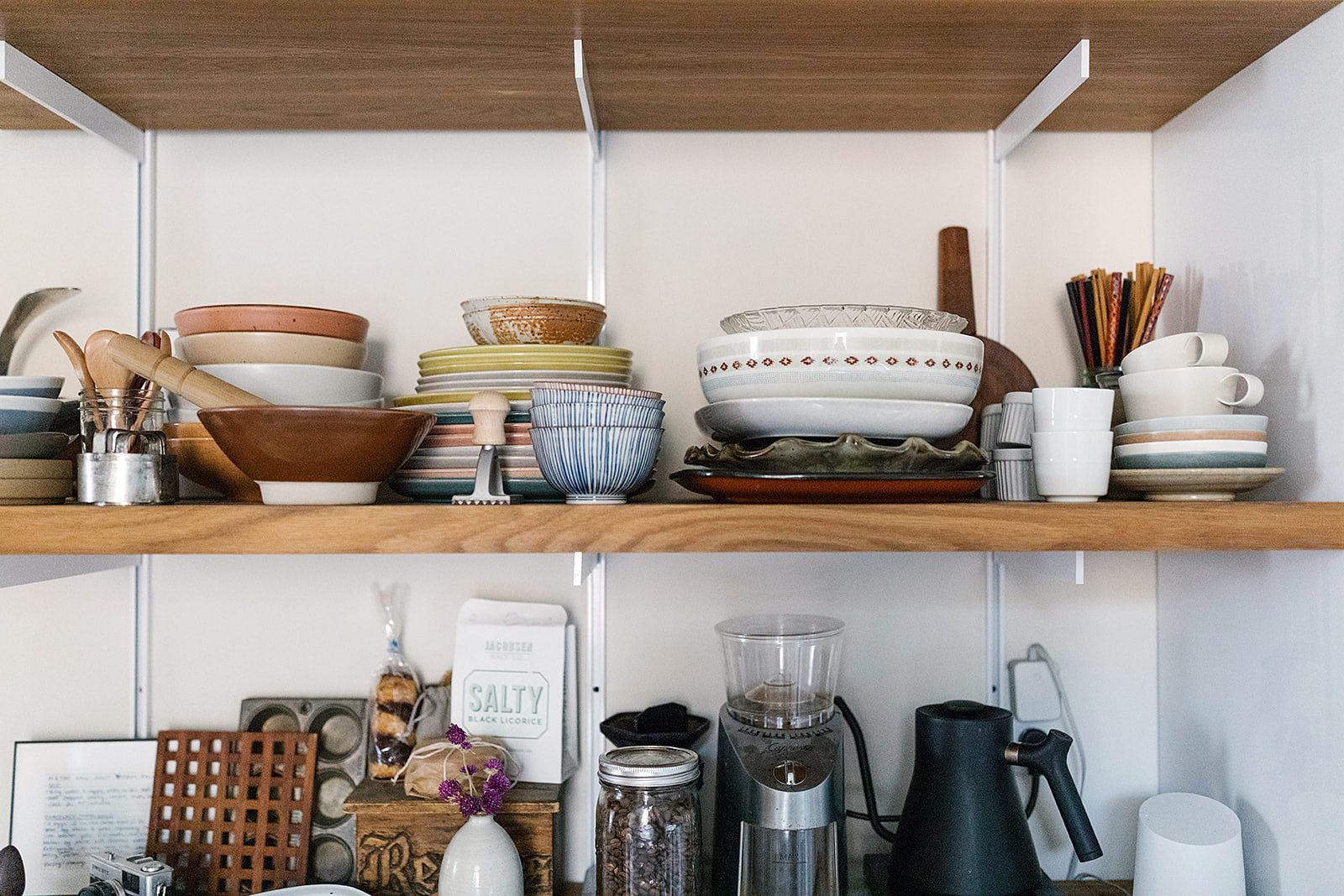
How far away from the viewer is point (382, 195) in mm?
1170

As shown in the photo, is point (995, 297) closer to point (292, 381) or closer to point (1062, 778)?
point (1062, 778)

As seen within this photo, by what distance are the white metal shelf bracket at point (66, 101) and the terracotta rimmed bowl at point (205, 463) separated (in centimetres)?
35

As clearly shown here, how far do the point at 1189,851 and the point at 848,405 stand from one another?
0.56 m

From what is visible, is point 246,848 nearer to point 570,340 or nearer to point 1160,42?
point 570,340

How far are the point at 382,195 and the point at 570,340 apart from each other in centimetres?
35

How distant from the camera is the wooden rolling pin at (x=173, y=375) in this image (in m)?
0.88

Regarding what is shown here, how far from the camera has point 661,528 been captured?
2.71 feet

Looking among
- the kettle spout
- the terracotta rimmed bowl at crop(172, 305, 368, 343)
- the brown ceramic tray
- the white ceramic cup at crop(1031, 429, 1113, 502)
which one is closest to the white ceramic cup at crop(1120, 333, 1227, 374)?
the white ceramic cup at crop(1031, 429, 1113, 502)

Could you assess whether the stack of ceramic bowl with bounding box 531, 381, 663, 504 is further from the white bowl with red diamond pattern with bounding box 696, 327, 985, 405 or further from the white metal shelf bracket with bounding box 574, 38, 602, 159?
the white metal shelf bracket with bounding box 574, 38, 602, 159

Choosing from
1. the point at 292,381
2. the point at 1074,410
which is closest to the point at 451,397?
the point at 292,381

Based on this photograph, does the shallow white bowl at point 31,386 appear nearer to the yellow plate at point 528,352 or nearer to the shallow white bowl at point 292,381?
the shallow white bowl at point 292,381

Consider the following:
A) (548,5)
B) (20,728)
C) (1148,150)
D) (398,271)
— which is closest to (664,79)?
(548,5)

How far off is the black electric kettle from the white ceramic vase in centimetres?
40

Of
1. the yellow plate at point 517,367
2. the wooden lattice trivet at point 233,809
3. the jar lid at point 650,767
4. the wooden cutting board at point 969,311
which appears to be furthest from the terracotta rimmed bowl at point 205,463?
the wooden cutting board at point 969,311
